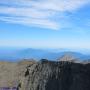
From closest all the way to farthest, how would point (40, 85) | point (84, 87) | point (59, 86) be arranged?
1. point (84, 87)
2. point (59, 86)
3. point (40, 85)

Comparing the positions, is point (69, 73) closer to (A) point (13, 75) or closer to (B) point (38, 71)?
(B) point (38, 71)

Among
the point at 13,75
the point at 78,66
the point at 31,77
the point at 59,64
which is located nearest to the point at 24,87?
the point at 31,77

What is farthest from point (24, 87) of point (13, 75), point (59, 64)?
point (13, 75)

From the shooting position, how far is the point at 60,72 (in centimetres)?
3098

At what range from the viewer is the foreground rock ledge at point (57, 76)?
28469 mm

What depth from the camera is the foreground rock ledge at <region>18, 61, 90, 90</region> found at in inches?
1121

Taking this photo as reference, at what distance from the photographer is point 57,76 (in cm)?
3133

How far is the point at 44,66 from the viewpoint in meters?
34.2

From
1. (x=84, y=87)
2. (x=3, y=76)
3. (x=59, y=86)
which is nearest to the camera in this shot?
(x=84, y=87)

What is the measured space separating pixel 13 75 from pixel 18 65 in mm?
4163

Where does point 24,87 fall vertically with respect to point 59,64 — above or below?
below

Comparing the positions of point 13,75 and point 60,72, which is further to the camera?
point 13,75

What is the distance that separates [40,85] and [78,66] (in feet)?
18.8

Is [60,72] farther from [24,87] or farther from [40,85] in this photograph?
[24,87]
